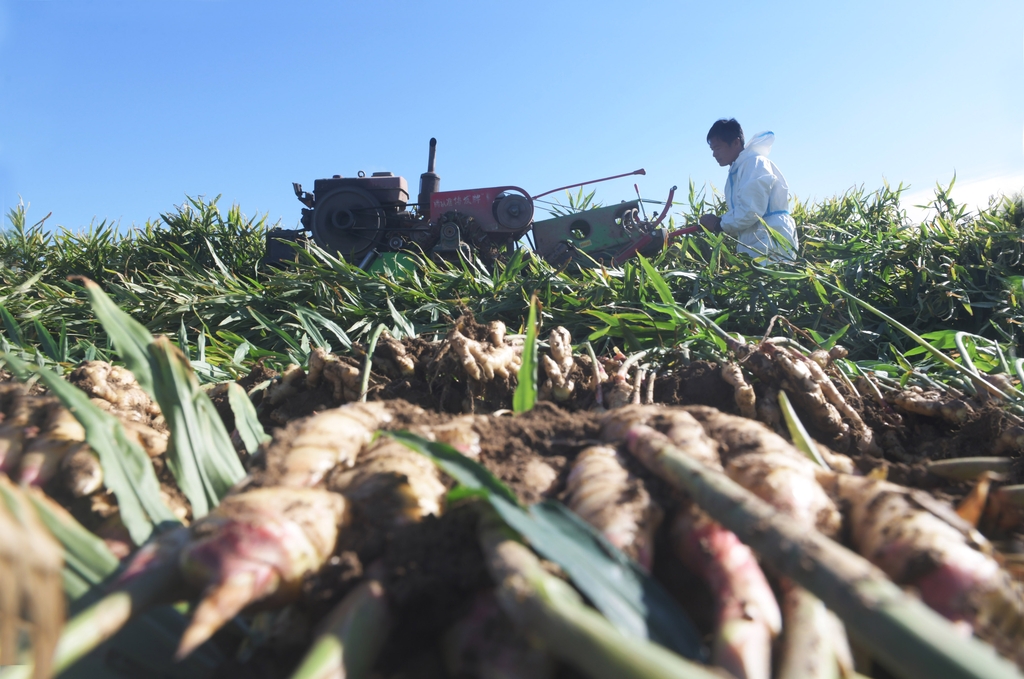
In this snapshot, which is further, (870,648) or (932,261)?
(932,261)

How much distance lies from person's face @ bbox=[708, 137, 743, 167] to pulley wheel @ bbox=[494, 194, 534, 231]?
504 cm

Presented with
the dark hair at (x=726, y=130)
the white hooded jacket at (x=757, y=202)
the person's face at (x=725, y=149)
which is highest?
the dark hair at (x=726, y=130)

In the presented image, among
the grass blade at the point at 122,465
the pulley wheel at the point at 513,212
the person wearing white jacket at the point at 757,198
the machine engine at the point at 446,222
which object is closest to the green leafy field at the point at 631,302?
the person wearing white jacket at the point at 757,198

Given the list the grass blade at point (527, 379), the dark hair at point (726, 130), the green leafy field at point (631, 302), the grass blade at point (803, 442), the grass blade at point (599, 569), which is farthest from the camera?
the dark hair at point (726, 130)

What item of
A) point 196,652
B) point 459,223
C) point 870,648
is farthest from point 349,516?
point 459,223

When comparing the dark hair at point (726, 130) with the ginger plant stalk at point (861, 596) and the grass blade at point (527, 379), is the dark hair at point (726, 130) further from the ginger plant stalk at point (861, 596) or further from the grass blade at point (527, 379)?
the ginger plant stalk at point (861, 596)

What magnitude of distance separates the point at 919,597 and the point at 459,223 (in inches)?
374

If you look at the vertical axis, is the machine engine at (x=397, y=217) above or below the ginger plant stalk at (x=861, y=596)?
above

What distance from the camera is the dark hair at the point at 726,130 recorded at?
5102mm

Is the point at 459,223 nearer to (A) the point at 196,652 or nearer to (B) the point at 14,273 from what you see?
(B) the point at 14,273

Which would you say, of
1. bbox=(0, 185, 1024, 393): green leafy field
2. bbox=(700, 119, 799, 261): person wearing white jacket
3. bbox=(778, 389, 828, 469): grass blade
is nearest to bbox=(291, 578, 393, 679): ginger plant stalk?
bbox=(778, 389, 828, 469): grass blade

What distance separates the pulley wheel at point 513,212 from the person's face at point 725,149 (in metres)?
5.04

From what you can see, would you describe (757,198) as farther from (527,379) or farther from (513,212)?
(513,212)

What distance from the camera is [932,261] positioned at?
3211 mm
